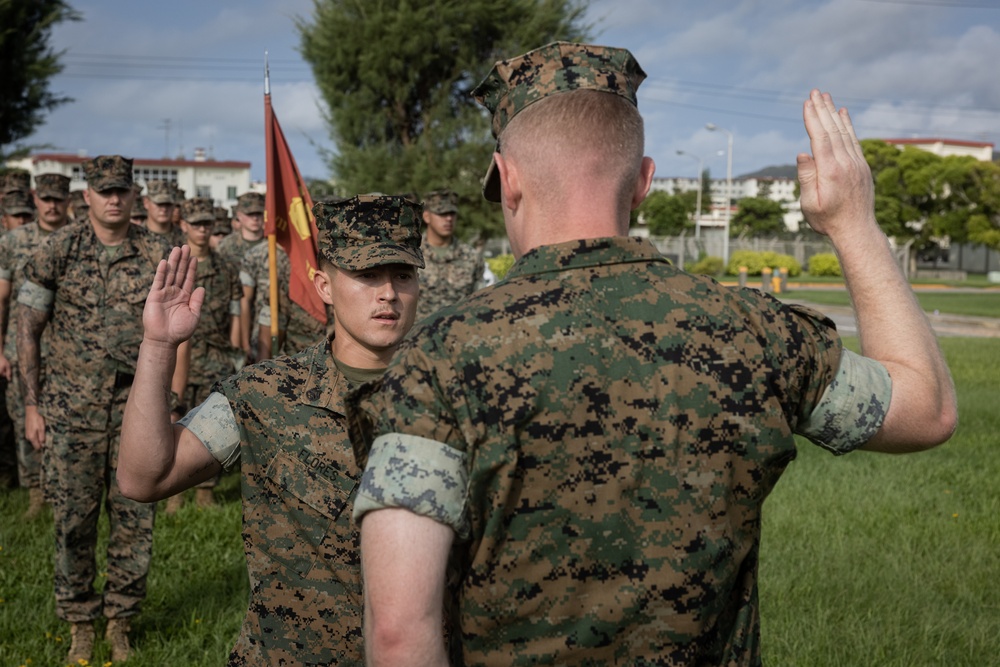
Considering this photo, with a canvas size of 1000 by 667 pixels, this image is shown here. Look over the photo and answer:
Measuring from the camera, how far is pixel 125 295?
17.9ft

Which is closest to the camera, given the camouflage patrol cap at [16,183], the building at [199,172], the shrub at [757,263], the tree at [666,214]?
the camouflage patrol cap at [16,183]

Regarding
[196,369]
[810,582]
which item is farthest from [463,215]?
[810,582]

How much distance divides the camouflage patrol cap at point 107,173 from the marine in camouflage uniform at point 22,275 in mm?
2285

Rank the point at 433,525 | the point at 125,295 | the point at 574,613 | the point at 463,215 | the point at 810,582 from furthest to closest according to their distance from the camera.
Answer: the point at 463,215 < the point at 810,582 < the point at 125,295 < the point at 574,613 < the point at 433,525

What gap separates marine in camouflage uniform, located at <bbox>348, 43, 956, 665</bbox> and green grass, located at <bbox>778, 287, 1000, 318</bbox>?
27.7 metres

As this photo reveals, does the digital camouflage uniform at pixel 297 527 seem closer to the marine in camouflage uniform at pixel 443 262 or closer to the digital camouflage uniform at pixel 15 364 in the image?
the digital camouflage uniform at pixel 15 364

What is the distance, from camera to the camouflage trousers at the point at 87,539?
511 centimetres

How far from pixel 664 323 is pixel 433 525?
52 centimetres

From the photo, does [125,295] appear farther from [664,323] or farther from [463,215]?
[463,215]

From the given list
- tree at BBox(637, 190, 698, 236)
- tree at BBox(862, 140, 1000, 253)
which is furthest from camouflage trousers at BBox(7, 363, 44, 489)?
tree at BBox(637, 190, 698, 236)

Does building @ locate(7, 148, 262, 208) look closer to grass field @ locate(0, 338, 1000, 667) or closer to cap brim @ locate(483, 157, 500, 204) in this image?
grass field @ locate(0, 338, 1000, 667)

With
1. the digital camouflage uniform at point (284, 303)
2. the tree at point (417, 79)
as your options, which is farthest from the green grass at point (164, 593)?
the tree at point (417, 79)

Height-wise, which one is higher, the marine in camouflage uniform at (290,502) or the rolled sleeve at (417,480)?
the rolled sleeve at (417,480)

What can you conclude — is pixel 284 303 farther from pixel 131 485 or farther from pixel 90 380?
pixel 131 485
